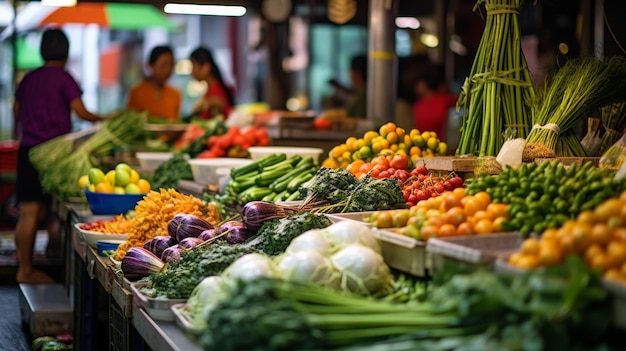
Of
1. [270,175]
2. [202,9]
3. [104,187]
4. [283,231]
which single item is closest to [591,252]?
[283,231]

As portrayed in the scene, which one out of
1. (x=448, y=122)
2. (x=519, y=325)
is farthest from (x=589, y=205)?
(x=448, y=122)

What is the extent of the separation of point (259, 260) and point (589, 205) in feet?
4.05

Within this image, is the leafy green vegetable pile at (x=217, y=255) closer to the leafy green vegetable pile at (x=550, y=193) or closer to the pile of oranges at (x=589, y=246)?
the leafy green vegetable pile at (x=550, y=193)

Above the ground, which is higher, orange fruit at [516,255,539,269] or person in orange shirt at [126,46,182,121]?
person in orange shirt at [126,46,182,121]

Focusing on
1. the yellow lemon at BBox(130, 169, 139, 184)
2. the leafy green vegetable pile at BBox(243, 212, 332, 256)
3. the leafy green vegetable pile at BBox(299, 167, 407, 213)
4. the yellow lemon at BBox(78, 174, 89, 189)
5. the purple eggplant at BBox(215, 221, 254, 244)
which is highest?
the leafy green vegetable pile at BBox(299, 167, 407, 213)

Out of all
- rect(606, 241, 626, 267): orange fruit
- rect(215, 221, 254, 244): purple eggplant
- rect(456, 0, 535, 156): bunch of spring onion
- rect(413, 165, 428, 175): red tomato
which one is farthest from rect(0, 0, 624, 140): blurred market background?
rect(606, 241, 626, 267): orange fruit

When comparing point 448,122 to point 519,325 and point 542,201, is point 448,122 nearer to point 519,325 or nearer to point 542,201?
point 542,201

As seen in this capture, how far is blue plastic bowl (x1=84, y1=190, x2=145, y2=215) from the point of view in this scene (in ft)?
23.6

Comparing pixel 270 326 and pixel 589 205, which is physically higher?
pixel 589 205

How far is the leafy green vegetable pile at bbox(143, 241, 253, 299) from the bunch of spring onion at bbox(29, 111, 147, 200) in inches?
165

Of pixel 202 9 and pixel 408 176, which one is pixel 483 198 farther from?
pixel 202 9

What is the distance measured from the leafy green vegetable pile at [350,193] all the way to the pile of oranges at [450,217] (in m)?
0.57

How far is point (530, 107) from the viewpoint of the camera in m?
5.36

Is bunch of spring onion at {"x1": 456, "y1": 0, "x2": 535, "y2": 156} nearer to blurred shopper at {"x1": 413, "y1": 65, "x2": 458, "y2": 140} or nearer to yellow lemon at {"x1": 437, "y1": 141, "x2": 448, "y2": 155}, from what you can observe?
yellow lemon at {"x1": 437, "y1": 141, "x2": 448, "y2": 155}
